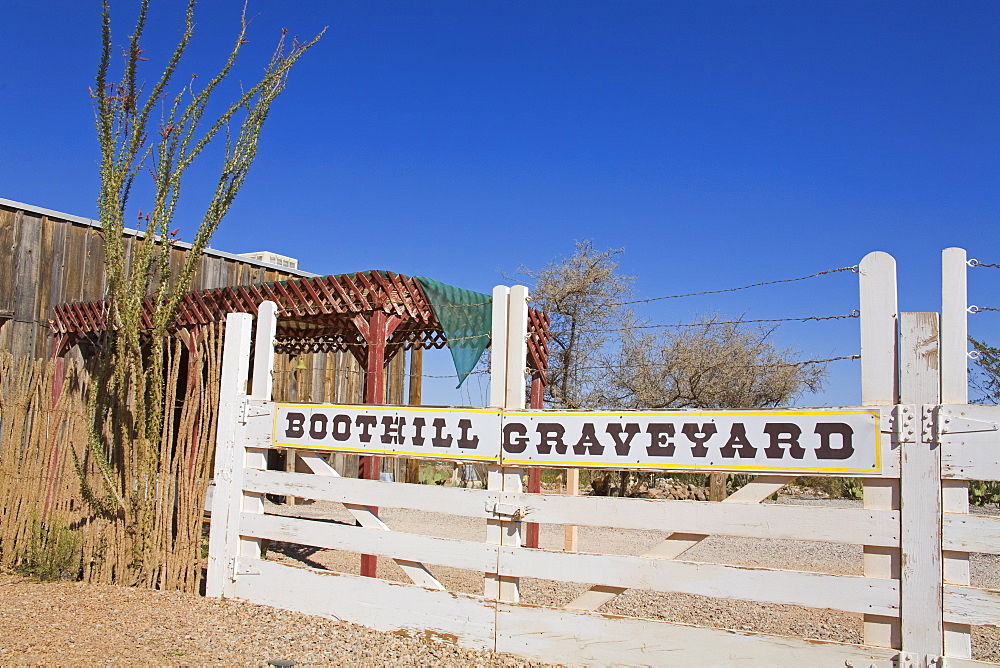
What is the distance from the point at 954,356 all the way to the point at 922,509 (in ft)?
2.31

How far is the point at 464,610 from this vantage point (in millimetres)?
4527

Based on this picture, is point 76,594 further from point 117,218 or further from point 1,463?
point 117,218

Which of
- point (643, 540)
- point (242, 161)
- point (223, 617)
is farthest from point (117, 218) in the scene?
point (643, 540)

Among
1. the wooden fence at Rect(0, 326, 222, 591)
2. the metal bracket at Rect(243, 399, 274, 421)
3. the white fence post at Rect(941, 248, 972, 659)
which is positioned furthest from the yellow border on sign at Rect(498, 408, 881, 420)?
the wooden fence at Rect(0, 326, 222, 591)

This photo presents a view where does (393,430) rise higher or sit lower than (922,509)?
higher

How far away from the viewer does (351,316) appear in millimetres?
8078

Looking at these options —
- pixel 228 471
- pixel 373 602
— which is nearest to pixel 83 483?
pixel 228 471

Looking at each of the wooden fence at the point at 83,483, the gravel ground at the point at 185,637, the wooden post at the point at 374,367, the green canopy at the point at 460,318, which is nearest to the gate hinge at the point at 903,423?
the gravel ground at the point at 185,637

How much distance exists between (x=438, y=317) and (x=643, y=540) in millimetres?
4716

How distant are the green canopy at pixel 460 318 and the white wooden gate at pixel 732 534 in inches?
118

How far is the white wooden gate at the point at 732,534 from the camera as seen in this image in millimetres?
3502

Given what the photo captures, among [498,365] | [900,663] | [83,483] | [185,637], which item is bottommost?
[185,637]

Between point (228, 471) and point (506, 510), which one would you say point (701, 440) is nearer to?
point (506, 510)

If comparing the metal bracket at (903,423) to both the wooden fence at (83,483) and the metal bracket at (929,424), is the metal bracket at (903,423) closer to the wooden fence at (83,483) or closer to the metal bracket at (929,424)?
the metal bracket at (929,424)
